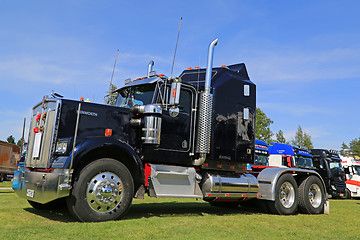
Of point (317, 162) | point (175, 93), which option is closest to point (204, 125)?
point (175, 93)

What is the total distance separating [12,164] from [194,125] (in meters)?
18.9

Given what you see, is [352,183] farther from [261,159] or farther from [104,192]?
[104,192]

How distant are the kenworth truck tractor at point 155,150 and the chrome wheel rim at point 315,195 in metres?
0.06

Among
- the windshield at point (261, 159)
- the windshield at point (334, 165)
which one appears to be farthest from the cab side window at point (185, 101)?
the windshield at point (334, 165)

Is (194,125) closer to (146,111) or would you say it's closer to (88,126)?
(146,111)

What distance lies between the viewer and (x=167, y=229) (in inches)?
238

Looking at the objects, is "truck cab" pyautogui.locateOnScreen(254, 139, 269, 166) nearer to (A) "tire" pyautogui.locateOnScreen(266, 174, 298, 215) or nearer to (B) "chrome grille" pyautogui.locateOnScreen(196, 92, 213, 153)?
(A) "tire" pyautogui.locateOnScreen(266, 174, 298, 215)

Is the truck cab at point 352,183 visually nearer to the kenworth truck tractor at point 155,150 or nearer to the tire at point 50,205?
the kenworth truck tractor at point 155,150

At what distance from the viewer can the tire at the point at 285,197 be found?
9500mm

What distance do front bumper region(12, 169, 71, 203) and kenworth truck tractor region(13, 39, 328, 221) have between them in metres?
0.02

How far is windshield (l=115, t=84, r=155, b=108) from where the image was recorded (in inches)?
315

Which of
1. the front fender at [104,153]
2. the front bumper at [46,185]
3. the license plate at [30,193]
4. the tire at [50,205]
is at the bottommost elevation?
the tire at [50,205]

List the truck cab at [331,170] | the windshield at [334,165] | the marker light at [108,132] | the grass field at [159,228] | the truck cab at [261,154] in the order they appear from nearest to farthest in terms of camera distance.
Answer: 1. the grass field at [159,228]
2. the marker light at [108,132]
3. the truck cab at [261,154]
4. the truck cab at [331,170]
5. the windshield at [334,165]

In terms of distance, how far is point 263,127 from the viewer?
4006 cm
